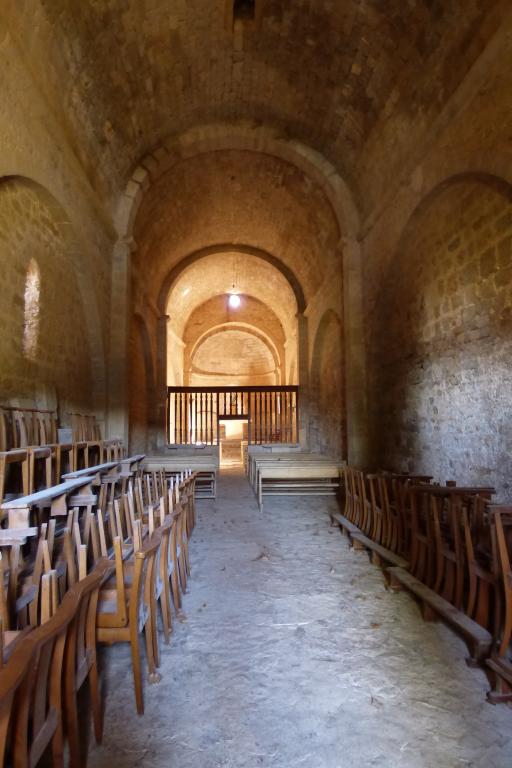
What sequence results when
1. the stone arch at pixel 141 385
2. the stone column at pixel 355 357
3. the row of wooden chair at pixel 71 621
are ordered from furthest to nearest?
the stone arch at pixel 141 385
the stone column at pixel 355 357
the row of wooden chair at pixel 71 621

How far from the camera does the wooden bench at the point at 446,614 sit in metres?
2.46

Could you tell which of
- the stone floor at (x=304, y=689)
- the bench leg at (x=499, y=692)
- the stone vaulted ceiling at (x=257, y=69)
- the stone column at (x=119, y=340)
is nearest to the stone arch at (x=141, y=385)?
the stone column at (x=119, y=340)

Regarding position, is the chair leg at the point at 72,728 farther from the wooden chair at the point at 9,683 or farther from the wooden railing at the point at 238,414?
the wooden railing at the point at 238,414

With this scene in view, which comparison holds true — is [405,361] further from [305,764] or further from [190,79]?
[190,79]

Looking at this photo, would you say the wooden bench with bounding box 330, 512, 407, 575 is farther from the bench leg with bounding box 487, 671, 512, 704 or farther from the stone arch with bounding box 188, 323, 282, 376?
the stone arch with bounding box 188, 323, 282, 376

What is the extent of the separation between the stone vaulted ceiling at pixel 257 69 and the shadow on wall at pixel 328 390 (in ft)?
11.2

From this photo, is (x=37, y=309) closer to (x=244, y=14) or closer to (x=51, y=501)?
(x=51, y=501)

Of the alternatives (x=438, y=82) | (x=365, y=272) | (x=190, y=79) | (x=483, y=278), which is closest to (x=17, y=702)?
(x=483, y=278)

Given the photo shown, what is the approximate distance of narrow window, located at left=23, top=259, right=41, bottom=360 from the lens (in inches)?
218

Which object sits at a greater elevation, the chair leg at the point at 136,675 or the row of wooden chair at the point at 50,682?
the row of wooden chair at the point at 50,682

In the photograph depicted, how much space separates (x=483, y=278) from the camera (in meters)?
4.72

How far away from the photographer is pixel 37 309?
5816 mm

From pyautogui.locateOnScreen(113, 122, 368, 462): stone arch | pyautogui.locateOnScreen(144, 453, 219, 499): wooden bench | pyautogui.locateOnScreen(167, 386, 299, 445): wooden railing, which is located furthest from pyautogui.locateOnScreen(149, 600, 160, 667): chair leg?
pyautogui.locateOnScreen(167, 386, 299, 445): wooden railing

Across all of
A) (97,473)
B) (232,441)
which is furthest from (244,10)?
(232,441)
